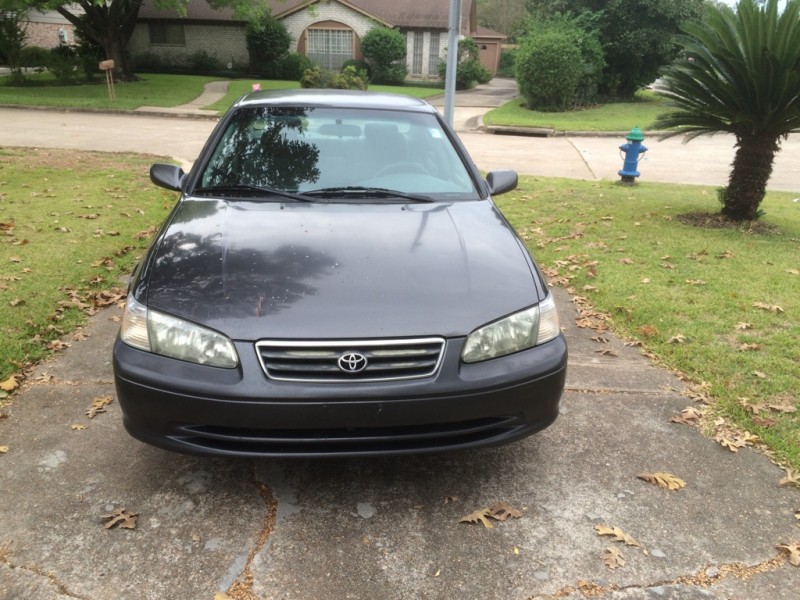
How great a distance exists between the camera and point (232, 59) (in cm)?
3684

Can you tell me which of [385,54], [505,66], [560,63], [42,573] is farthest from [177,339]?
[505,66]

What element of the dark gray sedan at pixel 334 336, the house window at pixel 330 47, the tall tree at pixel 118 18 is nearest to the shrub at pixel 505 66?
the house window at pixel 330 47

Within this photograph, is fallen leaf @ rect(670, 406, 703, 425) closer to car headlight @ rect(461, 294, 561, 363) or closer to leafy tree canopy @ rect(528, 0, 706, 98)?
car headlight @ rect(461, 294, 561, 363)

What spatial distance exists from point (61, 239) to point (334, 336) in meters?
5.08

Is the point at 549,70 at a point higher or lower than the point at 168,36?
lower

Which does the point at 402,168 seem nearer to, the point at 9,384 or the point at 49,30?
the point at 9,384

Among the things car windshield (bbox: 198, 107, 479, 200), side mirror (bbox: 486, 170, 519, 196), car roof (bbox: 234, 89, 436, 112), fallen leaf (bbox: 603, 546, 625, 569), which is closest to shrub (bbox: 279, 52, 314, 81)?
car roof (bbox: 234, 89, 436, 112)

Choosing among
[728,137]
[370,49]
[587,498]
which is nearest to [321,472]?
[587,498]

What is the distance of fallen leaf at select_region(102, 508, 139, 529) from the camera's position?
8.77 ft

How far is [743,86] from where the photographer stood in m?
7.05

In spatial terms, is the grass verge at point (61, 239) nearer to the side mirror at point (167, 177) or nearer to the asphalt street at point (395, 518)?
the asphalt street at point (395, 518)

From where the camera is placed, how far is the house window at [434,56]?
38375mm

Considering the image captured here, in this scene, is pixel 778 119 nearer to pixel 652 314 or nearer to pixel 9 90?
pixel 652 314

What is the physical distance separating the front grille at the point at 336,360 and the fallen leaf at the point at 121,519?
893 mm
